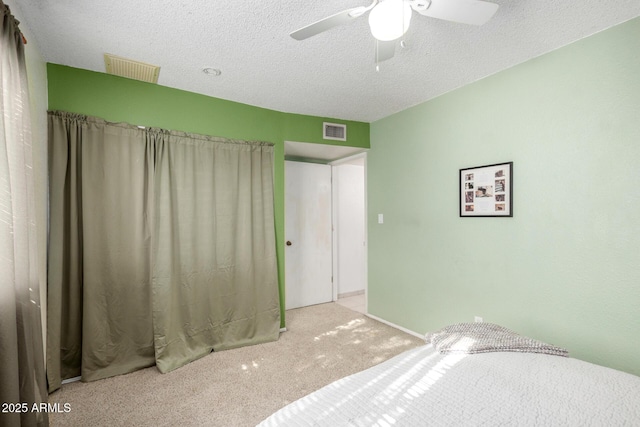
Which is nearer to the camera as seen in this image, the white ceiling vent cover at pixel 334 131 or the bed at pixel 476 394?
the bed at pixel 476 394

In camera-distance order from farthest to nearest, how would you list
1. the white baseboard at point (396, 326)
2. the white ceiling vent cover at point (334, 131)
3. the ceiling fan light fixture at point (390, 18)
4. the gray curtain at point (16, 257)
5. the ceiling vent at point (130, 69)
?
the white ceiling vent cover at point (334, 131)
the white baseboard at point (396, 326)
the ceiling vent at point (130, 69)
the ceiling fan light fixture at point (390, 18)
the gray curtain at point (16, 257)

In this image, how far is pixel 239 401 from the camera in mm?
2074

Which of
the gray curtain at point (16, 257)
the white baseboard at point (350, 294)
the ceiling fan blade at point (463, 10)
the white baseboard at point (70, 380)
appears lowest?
the white baseboard at point (350, 294)

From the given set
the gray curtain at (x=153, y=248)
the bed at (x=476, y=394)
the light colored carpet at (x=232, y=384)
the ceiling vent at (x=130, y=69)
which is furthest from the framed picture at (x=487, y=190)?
the ceiling vent at (x=130, y=69)

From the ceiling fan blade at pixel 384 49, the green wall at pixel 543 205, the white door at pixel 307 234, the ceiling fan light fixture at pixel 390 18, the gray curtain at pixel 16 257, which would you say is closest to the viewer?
the gray curtain at pixel 16 257

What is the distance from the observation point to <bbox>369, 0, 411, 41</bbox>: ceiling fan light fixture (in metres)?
1.32

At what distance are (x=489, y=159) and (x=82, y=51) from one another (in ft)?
10.6

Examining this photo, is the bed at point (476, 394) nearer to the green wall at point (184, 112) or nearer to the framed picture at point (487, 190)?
the framed picture at point (487, 190)

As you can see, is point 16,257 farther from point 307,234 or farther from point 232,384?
point 307,234

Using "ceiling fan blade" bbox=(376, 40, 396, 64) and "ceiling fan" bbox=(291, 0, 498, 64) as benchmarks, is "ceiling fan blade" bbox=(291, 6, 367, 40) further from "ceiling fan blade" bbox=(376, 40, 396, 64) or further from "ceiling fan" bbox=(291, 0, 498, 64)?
"ceiling fan blade" bbox=(376, 40, 396, 64)

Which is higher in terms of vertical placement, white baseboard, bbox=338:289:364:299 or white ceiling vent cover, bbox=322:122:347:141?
white ceiling vent cover, bbox=322:122:347:141

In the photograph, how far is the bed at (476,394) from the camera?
1.06 meters

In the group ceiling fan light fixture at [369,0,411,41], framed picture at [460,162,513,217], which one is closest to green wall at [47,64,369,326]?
framed picture at [460,162,513,217]

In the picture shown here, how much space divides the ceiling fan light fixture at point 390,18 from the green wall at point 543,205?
1491 mm
